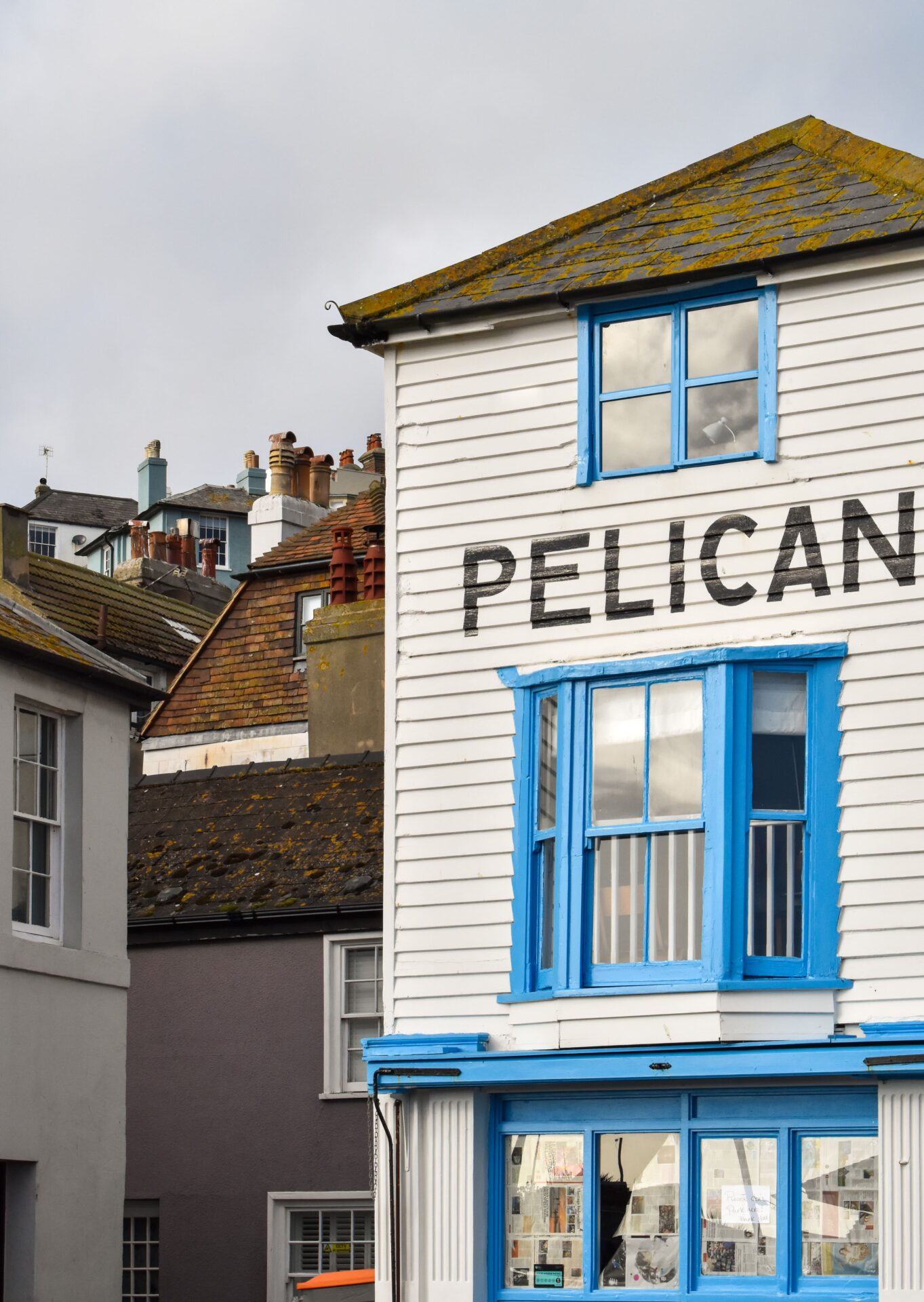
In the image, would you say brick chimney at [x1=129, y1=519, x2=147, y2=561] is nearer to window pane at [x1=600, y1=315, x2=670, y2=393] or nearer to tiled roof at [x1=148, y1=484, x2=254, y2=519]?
tiled roof at [x1=148, y1=484, x2=254, y2=519]

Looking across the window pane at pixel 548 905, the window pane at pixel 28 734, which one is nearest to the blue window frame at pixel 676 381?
the window pane at pixel 548 905

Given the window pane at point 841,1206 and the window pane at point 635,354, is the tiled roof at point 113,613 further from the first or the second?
the window pane at point 841,1206

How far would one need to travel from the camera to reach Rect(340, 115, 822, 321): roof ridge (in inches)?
609

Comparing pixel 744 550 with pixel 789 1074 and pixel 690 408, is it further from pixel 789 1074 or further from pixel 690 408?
pixel 789 1074

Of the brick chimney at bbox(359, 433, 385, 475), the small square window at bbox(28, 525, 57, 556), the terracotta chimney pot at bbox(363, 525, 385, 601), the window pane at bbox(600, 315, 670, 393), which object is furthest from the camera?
the small square window at bbox(28, 525, 57, 556)

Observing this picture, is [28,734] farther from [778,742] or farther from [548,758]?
[778,742]

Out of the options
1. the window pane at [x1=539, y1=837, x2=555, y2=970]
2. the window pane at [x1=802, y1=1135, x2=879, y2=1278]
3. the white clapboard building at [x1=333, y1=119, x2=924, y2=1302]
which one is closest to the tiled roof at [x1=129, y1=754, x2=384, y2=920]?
the white clapboard building at [x1=333, y1=119, x2=924, y2=1302]

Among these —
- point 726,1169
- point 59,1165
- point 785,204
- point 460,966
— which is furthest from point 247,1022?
point 785,204

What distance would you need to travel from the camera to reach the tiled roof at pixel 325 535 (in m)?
31.9

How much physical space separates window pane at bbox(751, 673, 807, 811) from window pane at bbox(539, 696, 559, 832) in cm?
139

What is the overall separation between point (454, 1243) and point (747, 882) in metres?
3.04

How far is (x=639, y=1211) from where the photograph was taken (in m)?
13.5

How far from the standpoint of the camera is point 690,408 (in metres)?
14.4

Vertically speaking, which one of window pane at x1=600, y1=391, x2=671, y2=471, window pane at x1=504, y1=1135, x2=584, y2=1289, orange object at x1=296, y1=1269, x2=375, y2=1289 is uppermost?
window pane at x1=600, y1=391, x2=671, y2=471
